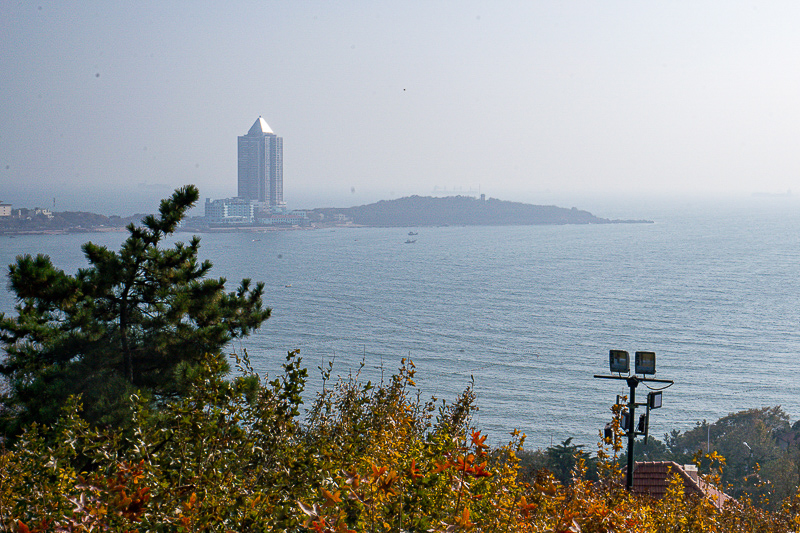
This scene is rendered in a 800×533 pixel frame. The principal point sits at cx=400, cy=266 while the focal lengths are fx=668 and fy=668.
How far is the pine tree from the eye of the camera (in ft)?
24.4

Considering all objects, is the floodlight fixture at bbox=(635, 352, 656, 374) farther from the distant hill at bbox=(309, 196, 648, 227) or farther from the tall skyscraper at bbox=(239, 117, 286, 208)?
the tall skyscraper at bbox=(239, 117, 286, 208)

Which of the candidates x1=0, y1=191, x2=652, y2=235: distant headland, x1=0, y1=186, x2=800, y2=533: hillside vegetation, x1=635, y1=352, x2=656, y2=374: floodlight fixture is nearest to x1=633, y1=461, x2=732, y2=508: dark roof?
x1=635, y1=352, x2=656, y2=374: floodlight fixture

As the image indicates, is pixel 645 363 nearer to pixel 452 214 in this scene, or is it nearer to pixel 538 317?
pixel 538 317

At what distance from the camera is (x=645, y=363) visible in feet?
20.4

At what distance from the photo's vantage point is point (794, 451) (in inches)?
909

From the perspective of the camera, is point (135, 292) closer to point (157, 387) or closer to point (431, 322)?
point (157, 387)

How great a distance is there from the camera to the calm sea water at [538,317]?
33.8 metres

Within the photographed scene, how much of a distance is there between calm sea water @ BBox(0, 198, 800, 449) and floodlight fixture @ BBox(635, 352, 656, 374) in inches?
894

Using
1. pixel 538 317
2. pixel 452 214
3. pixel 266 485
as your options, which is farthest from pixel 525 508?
pixel 452 214

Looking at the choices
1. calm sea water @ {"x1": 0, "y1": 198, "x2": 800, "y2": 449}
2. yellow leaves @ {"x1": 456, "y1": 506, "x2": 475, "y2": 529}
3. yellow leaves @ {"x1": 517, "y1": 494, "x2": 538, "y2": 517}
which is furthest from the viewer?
calm sea water @ {"x1": 0, "y1": 198, "x2": 800, "y2": 449}

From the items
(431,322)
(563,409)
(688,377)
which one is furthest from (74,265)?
(688,377)

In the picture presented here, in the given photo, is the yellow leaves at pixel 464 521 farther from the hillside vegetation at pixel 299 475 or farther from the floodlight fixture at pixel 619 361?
the floodlight fixture at pixel 619 361

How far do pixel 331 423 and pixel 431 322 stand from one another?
42474 mm

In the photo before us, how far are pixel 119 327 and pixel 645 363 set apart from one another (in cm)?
639
